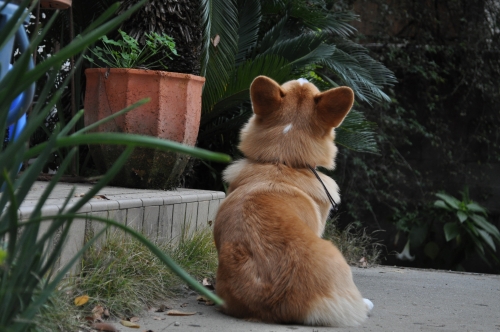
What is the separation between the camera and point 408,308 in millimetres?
3961

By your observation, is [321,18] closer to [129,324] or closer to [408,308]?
[408,308]

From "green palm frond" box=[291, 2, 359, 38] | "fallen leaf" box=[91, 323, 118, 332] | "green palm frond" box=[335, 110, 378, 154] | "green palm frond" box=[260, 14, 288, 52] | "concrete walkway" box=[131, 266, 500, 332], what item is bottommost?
"concrete walkway" box=[131, 266, 500, 332]

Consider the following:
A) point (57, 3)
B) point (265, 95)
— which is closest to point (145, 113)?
point (57, 3)

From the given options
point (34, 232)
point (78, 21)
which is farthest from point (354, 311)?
point (78, 21)

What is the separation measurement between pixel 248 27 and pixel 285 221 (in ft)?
12.9

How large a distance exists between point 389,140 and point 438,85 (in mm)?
1155

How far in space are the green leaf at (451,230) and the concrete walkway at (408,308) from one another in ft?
7.02

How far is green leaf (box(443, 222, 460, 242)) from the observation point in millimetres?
8087

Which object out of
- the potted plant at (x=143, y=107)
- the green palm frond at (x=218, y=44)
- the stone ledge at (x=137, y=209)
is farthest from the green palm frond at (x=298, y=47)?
the stone ledge at (x=137, y=209)

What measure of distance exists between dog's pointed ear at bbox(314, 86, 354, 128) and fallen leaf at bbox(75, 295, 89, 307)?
1.61 meters

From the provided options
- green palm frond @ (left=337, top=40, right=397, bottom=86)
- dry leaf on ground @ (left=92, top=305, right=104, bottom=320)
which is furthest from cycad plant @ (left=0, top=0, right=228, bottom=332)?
green palm frond @ (left=337, top=40, right=397, bottom=86)

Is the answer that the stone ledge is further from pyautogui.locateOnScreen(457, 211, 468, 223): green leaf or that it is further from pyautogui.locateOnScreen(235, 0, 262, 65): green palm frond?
pyautogui.locateOnScreen(457, 211, 468, 223): green leaf

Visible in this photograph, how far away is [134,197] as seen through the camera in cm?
418

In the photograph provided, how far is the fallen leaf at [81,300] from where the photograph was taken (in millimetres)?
2857
